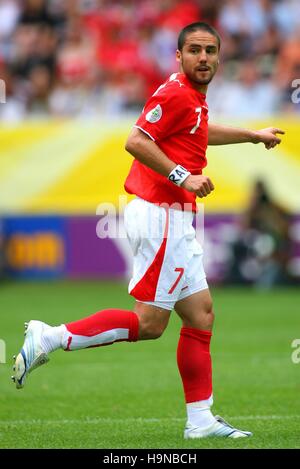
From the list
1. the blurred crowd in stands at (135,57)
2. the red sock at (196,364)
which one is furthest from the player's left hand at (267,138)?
the blurred crowd in stands at (135,57)

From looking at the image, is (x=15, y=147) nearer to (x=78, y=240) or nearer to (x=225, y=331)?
(x=78, y=240)

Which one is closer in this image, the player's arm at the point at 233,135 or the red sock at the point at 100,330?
the red sock at the point at 100,330

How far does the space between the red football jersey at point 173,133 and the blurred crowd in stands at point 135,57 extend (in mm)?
10965

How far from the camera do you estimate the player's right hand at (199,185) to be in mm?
5980

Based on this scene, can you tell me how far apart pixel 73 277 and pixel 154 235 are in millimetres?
11410

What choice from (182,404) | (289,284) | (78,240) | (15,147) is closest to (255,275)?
(289,284)

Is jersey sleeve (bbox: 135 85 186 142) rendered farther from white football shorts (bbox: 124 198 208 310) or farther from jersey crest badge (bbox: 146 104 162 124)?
white football shorts (bbox: 124 198 208 310)

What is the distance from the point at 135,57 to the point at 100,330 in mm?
12602

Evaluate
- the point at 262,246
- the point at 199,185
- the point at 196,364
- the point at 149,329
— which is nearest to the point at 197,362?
the point at 196,364

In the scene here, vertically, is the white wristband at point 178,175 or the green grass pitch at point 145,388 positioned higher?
the white wristband at point 178,175

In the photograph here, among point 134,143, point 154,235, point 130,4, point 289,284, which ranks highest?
point 130,4

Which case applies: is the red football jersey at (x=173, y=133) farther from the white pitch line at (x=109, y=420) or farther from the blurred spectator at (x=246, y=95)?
the blurred spectator at (x=246, y=95)

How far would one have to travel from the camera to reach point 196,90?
636 centimetres
